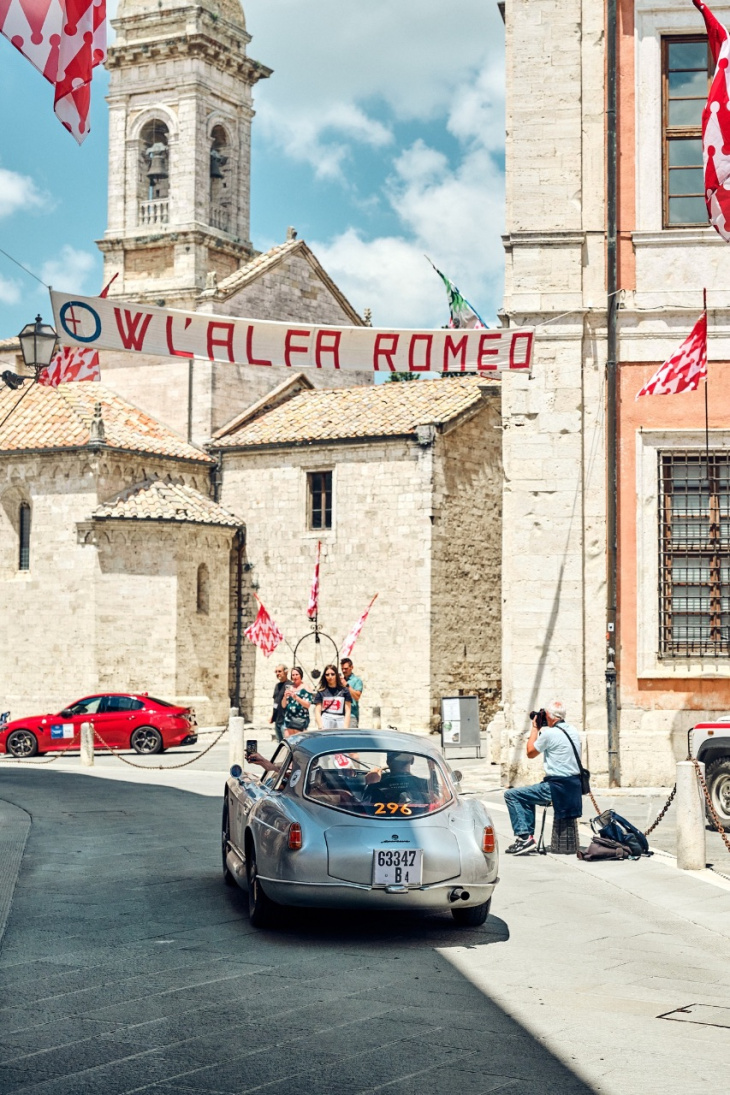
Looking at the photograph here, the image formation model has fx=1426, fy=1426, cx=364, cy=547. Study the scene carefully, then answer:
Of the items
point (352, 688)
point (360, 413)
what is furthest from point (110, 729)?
point (360, 413)

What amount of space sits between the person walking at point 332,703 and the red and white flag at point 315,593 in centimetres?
1427

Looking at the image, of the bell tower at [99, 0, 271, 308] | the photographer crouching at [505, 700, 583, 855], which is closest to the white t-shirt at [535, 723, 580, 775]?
the photographer crouching at [505, 700, 583, 855]

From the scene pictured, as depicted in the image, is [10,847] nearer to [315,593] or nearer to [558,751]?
[558,751]

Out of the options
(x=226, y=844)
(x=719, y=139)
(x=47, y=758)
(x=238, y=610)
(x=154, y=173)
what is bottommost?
(x=47, y=758)

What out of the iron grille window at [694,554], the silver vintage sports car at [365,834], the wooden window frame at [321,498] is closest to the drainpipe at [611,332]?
the iron grille window at [694,554]

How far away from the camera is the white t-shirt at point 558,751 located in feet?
43.0

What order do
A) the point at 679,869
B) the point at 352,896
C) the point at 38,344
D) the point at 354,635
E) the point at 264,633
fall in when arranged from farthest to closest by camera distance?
the point at 264,633 < the point at 354,635 < the point at 38,344 < the point at 679,869 < the point at 352,896

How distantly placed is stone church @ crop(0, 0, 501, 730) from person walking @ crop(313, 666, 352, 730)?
13.6m

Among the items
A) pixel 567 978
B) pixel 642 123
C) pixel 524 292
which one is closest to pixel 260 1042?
pixel 567 978

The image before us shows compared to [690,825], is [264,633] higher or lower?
higher

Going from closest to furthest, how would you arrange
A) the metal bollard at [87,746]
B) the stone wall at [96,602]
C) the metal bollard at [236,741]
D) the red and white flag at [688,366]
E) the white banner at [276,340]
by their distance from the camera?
1. the white banner at [276,340]
2. the red and white flag at [688,366]
3. the metal bollard at [236,741]
4. the metal bollard at [87,746]
5. the stone wall at [96,602]

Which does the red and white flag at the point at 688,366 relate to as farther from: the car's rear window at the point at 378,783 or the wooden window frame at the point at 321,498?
the wooden window frame at the point at 321,498

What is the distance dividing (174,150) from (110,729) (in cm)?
1985

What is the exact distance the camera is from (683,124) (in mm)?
19359
